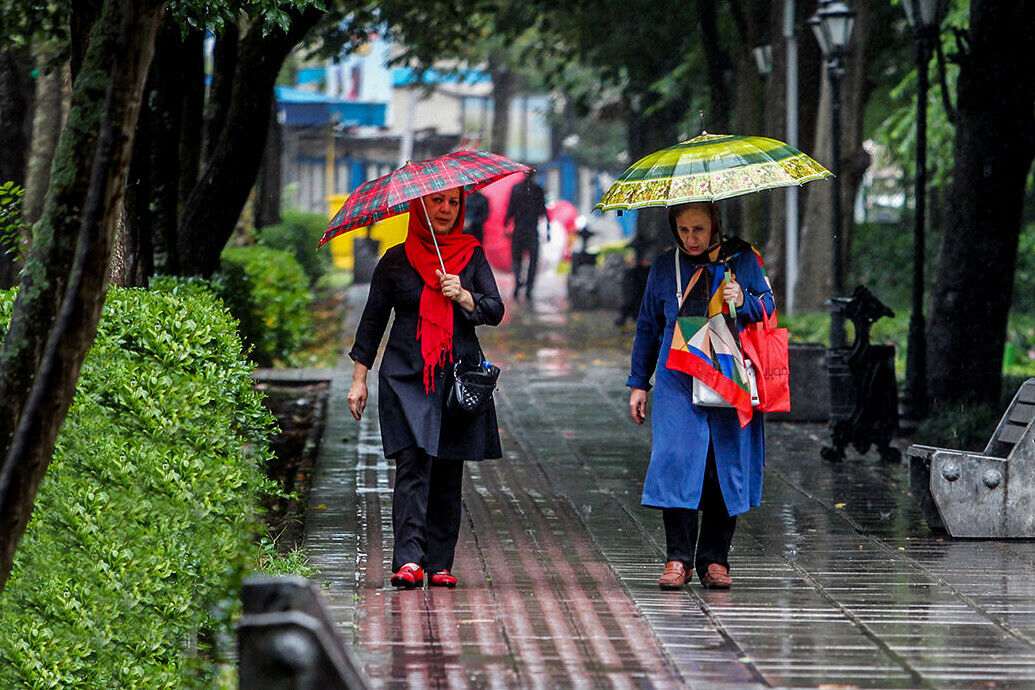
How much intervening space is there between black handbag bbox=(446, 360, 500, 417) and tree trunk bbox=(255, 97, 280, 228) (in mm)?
16550

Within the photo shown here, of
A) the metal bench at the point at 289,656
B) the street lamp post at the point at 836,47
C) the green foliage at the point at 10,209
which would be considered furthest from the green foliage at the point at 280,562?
the street lamp post at the point at 836,47

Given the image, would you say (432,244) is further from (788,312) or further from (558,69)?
(558,69)

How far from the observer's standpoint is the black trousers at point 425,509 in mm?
7062

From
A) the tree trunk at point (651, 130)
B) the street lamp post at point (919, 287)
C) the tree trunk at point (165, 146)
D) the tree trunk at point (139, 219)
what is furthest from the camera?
the tree trunk at point (651, 130)

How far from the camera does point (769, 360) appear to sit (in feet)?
23.2

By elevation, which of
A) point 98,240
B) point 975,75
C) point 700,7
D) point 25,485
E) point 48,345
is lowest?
point 25,485

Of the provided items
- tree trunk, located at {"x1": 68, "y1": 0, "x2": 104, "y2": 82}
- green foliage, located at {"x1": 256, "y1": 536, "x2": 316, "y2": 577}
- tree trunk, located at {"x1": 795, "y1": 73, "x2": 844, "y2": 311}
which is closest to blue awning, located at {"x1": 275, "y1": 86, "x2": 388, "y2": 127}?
tree trunk, located at {"x1": 795, "y1": 73, "x2": 844, "y2": 311}

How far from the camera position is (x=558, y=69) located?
25.7 m

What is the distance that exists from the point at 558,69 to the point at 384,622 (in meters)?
20.1

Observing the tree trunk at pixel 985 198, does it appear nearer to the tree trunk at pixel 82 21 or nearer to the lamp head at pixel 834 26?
the lamp head at pixel 834 26

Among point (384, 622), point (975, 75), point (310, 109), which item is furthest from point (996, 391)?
point (310, 109)

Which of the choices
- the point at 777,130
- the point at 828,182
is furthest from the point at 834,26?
the point at 777,130

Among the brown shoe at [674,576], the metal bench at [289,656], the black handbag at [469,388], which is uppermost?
the black handbag at [469,388]

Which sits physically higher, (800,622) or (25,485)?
(25,485)
